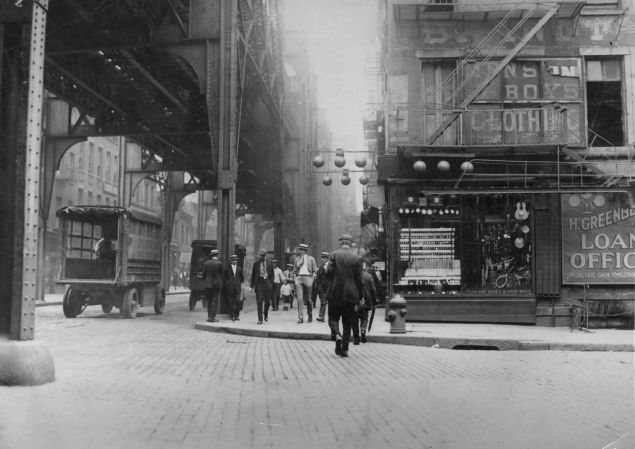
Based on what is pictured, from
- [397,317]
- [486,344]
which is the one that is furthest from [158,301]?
[486,344]

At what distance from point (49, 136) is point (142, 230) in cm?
812

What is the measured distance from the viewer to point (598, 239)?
15.5m

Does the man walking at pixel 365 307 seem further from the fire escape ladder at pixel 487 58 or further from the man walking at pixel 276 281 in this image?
the man walking at pixel 276 281

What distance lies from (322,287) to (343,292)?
680 centimetres

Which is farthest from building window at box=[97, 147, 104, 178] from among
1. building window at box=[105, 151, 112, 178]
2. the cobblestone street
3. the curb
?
the cobblestone street

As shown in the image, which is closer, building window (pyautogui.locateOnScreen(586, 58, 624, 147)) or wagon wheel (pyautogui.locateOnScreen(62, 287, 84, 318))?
building window (pyautogui.locateOnScreen(586, 58, 624, 147))

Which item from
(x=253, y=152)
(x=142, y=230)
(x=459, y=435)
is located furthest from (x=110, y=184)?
(x=459, y=435)

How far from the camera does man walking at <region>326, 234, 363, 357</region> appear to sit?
10.3 m

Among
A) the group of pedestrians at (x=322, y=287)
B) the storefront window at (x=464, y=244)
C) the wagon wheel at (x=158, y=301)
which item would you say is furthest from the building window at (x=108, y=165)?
the storefront window at (x=464, y=244)

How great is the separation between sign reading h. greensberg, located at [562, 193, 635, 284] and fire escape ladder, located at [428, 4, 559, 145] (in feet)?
10.9

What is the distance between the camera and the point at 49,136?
25.5 metres

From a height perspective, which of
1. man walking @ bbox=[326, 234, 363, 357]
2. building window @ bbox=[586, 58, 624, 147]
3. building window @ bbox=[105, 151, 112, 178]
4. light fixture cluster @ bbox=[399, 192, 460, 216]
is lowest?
man walking @ bbox=[326, 234, 363, 357]

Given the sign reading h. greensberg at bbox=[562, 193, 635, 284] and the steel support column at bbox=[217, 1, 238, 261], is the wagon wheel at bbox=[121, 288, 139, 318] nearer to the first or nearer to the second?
the steel support column at bbox=[217, 1, 238, 261]

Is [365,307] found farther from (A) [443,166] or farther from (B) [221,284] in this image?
(B) [221,284]
